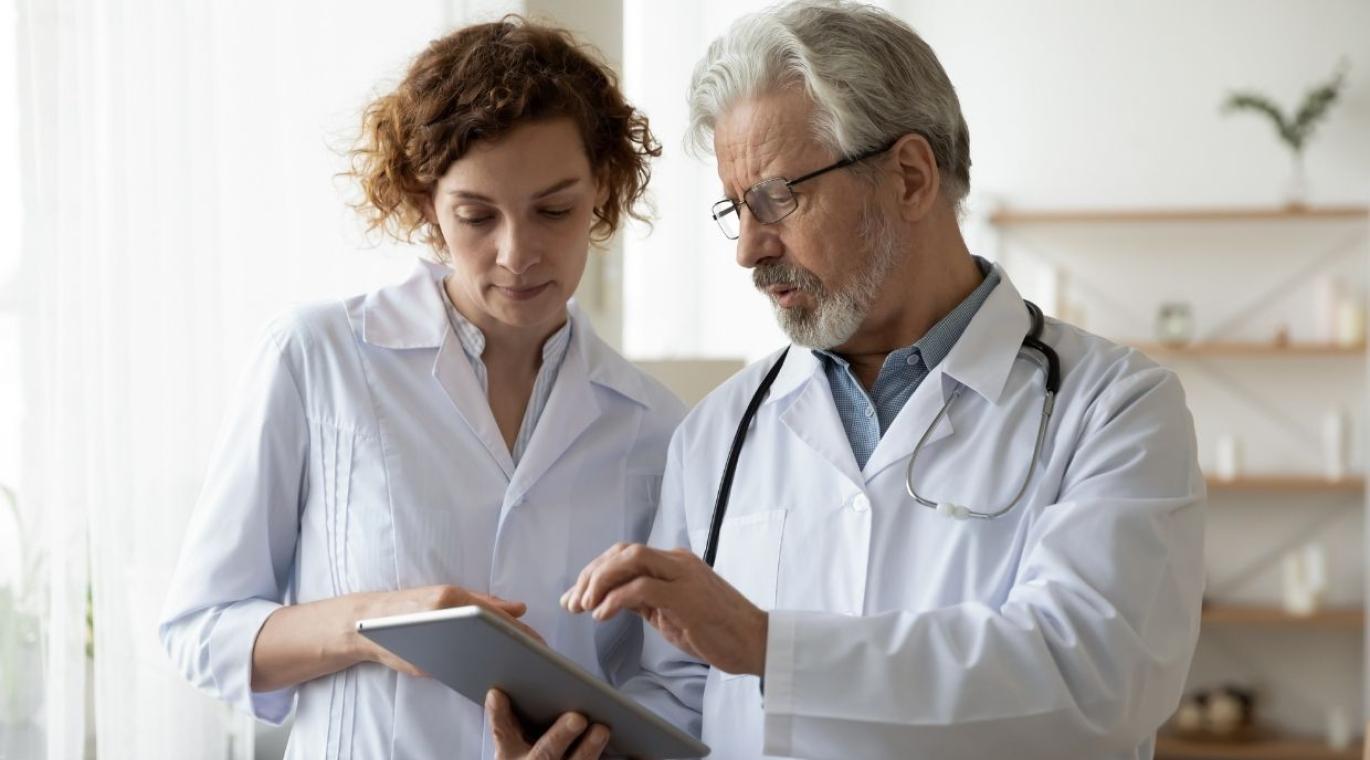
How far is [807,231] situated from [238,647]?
787 mm

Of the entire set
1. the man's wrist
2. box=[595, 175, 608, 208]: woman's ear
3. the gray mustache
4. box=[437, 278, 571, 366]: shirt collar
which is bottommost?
the man's wrist

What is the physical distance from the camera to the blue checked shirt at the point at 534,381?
176cm

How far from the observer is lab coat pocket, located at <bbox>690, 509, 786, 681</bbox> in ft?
5.35

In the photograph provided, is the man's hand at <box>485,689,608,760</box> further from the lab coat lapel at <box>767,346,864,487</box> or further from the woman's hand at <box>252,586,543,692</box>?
the lab coat lapel at <box>767,346,864,487</box>

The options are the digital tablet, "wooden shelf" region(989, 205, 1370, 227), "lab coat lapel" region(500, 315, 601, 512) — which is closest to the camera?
the digital tablet

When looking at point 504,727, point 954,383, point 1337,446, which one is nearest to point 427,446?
point 504,727

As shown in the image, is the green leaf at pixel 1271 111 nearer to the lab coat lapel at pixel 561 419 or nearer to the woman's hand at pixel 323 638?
the lab coat lapel at pixel 561 419

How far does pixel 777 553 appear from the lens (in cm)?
164

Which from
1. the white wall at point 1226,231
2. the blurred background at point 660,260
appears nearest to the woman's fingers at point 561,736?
the blurred background at point 660,260

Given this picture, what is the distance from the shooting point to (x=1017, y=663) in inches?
53.3

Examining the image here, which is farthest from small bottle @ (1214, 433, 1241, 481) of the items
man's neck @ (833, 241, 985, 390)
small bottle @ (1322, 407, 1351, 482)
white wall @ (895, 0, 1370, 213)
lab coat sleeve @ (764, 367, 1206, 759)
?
lab coat sleeve @ (764, 367, 1206, 759)

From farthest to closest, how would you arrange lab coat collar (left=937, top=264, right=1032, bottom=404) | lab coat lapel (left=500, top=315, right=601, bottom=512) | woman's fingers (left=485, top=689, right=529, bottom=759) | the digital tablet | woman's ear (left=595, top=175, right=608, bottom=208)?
woman's ear (left=595, top=175, right=608, bottom=208) → lab coat lapel (left=500, top=315, right=601, bottom=512) → lab coat collar (left=937, top=264, right=1032, bottom=404) → woman's fingers (left=485, top=689, right=529, bottom=759) → the digital tablet

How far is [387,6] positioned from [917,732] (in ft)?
5.64

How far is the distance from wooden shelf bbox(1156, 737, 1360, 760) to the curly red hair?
4.24 metres
